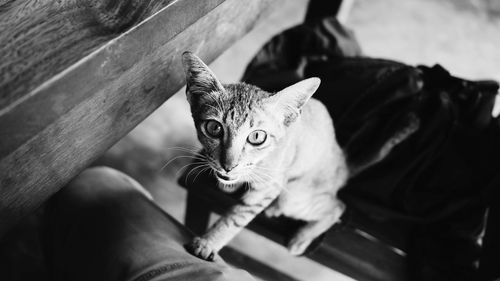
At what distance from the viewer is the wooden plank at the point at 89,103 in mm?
486

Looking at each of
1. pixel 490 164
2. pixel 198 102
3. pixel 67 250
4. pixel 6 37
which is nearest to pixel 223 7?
pixel 198 102

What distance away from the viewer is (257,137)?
842mm

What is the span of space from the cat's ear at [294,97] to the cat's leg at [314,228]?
1.18 feet

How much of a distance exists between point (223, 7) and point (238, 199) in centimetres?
53

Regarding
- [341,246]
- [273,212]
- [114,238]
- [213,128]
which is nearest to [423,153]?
[341,246]

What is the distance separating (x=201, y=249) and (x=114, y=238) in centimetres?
19

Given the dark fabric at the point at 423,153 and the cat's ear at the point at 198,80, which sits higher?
the cat's ear at the point at 198,80

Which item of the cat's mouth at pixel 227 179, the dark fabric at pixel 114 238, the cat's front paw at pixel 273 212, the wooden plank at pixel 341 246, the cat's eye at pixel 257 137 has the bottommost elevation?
the wooden plank at pixel 341 246

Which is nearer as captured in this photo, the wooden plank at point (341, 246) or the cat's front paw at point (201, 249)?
the cat's front paw at point (201, 249)

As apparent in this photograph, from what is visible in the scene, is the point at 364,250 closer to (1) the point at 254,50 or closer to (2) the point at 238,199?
(2) the point at 238,199

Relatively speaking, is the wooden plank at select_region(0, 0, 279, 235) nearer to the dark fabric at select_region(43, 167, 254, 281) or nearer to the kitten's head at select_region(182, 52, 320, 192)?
the kitten's head at select_region(182, 52, 320, 192)

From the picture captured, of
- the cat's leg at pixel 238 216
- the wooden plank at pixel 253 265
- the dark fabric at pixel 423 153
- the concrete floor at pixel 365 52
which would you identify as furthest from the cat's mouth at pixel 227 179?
the concrete floor at pixel 365 52

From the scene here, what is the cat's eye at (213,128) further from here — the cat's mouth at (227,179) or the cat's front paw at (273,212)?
the cat's front paw at (273,212)

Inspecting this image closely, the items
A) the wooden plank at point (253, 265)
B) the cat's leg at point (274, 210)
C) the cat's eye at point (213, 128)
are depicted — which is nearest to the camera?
the cat's eye at point (213, 128)
